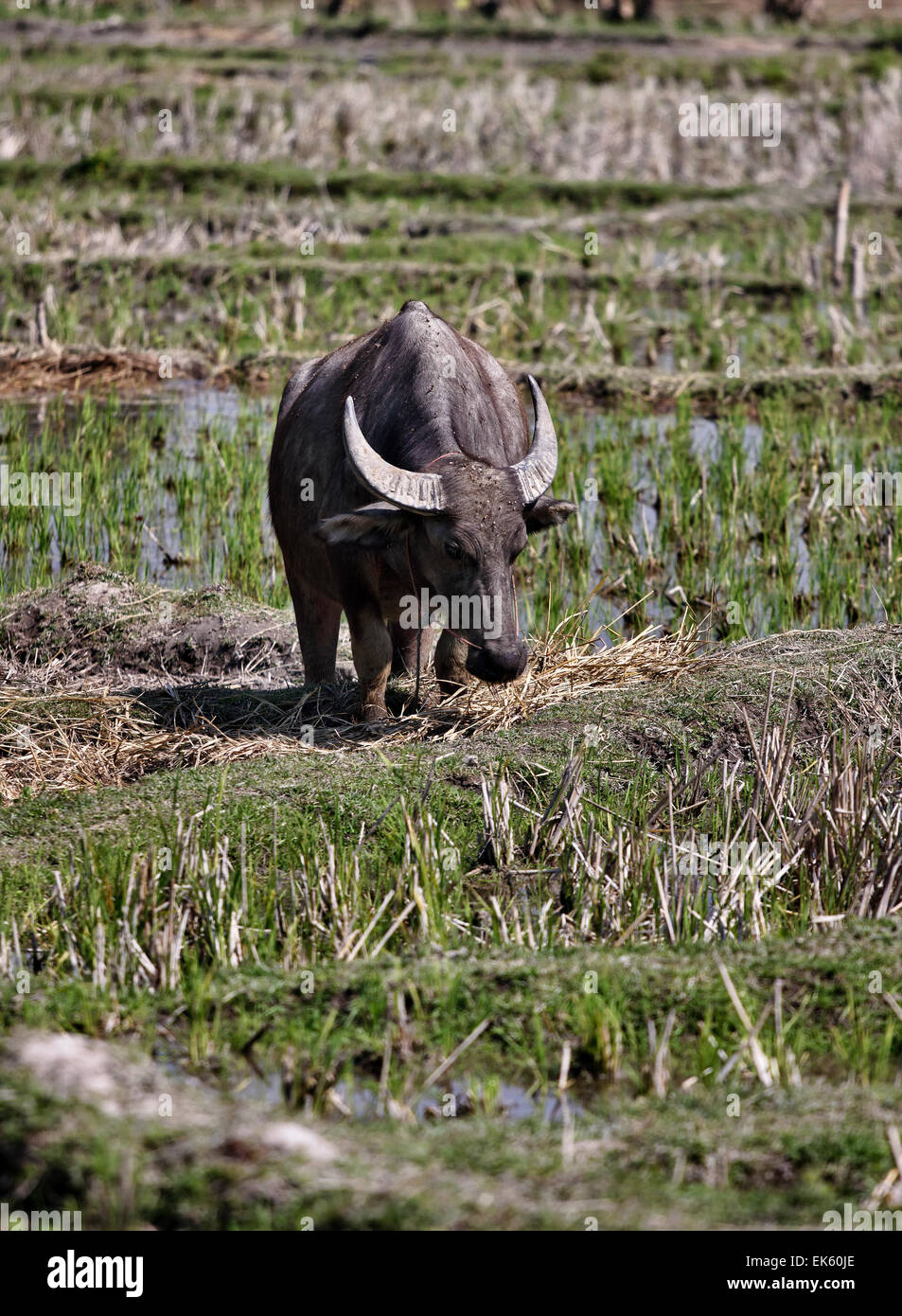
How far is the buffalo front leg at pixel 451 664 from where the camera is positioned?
5.27 meters

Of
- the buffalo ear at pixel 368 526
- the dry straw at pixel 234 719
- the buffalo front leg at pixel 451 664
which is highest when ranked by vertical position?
the buffalo ear at pixel 368 526

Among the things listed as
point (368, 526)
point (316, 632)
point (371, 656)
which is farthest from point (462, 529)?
point (316, 632)

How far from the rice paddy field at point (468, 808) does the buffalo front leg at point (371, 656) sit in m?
0.12

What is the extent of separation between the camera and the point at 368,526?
479 cm

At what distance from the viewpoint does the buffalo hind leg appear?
585cm

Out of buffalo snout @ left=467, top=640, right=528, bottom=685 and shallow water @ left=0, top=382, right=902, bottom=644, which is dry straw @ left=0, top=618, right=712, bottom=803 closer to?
buffalo snout @ left=467, top=640, right=528, bottom=685

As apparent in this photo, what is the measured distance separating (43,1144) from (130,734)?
273 cm

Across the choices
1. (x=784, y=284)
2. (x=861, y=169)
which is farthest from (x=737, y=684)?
(x=861, y=169)

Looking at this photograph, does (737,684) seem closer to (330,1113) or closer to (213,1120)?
(330,1113)

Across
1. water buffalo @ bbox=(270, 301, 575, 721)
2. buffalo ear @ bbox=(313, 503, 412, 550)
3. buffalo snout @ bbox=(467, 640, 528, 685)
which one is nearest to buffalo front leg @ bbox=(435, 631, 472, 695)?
water buffalo @ bbox=(270, 301, 575, 721)

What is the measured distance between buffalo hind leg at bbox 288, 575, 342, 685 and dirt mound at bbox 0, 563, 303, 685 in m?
0.38

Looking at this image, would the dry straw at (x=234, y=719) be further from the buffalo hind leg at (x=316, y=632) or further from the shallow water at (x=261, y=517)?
the shallow water at (x=261, y=517)

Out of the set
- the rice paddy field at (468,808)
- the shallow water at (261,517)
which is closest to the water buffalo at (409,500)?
the rice paddy field at (468,808)

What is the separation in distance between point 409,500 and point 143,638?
2082mm
